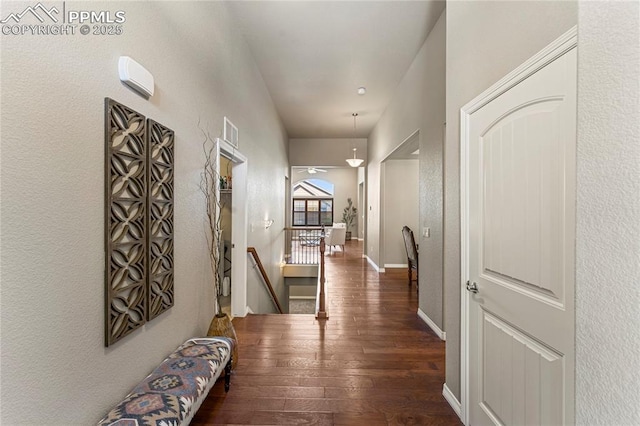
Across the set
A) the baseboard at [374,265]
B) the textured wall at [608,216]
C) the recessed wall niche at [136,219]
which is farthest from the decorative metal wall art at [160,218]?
the baseboard at [374,265]

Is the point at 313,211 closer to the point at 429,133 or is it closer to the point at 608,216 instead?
the point at 429,133

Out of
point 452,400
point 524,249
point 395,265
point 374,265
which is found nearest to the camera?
point 524,249

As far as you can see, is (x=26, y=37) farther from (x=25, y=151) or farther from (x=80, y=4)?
(x=25, y=151)

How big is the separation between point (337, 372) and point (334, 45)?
12.6 ft

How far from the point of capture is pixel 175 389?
4.85ft

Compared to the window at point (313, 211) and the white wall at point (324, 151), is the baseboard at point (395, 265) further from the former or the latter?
the window at point (313, 211)

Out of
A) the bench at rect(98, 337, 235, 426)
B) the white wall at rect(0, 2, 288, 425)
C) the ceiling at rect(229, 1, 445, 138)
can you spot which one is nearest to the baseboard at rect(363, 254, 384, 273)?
the ceiling at rect(229, 1, 445, 138)

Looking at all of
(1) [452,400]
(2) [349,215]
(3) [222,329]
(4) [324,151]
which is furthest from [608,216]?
(2) [349,215]

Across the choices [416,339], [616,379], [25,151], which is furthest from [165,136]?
[416,339]

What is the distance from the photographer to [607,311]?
28.6 inches

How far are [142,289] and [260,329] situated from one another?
1985 millimetres

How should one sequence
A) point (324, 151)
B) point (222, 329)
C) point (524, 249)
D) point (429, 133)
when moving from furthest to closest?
1. point (324, 151)
2. point (429, 133)
3. point (222, 329)
4. point (524, 249)

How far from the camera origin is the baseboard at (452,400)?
1907 mm

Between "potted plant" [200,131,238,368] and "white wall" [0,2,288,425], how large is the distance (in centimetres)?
44
